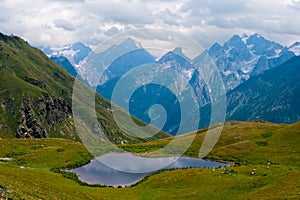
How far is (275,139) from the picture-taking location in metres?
114

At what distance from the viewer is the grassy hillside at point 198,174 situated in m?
52.8

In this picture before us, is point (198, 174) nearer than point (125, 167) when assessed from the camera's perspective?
Yes

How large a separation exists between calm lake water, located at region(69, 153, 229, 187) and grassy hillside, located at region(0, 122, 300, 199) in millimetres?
5462

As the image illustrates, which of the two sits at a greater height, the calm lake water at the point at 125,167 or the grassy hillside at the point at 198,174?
the grassy hillside at the point at 198,174

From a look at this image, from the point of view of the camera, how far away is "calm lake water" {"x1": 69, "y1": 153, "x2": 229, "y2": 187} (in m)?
77.9

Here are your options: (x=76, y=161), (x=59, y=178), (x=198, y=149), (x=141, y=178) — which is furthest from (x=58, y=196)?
(x=198, y=149)

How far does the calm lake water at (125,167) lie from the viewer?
256 ft

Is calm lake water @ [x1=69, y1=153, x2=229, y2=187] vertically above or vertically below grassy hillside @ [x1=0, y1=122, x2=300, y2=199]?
below

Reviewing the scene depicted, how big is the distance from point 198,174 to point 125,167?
942 inches

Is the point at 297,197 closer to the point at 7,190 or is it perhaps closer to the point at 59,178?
the point at 7,190

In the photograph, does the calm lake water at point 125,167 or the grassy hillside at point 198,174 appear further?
the calm lake water at point 125,167

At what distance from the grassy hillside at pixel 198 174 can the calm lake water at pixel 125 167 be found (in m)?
5.46

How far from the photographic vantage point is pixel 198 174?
73.8 meters

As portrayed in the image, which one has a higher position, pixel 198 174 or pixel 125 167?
pixel 198 174
